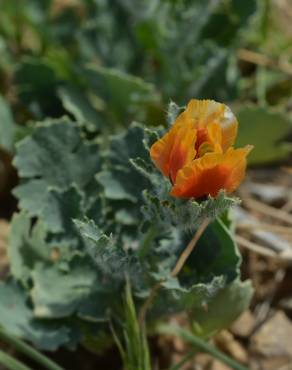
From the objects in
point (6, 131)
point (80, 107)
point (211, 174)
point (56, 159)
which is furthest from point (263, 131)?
point (211, 174)

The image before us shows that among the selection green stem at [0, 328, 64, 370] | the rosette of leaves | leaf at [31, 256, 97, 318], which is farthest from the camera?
leaf at [31, 256, 97, 318]

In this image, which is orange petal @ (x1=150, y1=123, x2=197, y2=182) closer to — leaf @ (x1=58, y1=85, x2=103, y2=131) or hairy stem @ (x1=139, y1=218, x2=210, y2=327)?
hairy stem @ (x1=139, y1=218, x2=210, y2=327)

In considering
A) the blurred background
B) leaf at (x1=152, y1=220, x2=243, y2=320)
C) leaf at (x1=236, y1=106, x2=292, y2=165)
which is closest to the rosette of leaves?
leaf at (x1=152, y1=220, x2=243, y2=320)

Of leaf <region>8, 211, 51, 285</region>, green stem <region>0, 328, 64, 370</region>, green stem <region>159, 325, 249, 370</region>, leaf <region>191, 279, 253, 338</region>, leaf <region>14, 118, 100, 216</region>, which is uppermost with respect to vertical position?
leaf <region>14, 118, 100, 216</region>

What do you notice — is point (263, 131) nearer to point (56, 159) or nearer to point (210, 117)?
point (56, 159)

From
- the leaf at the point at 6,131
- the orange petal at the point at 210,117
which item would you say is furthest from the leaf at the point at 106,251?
the leaf at the point at 6,131

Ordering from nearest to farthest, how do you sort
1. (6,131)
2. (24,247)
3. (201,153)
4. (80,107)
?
(201,153)
(24,247)
(6,131)
(80,107)
